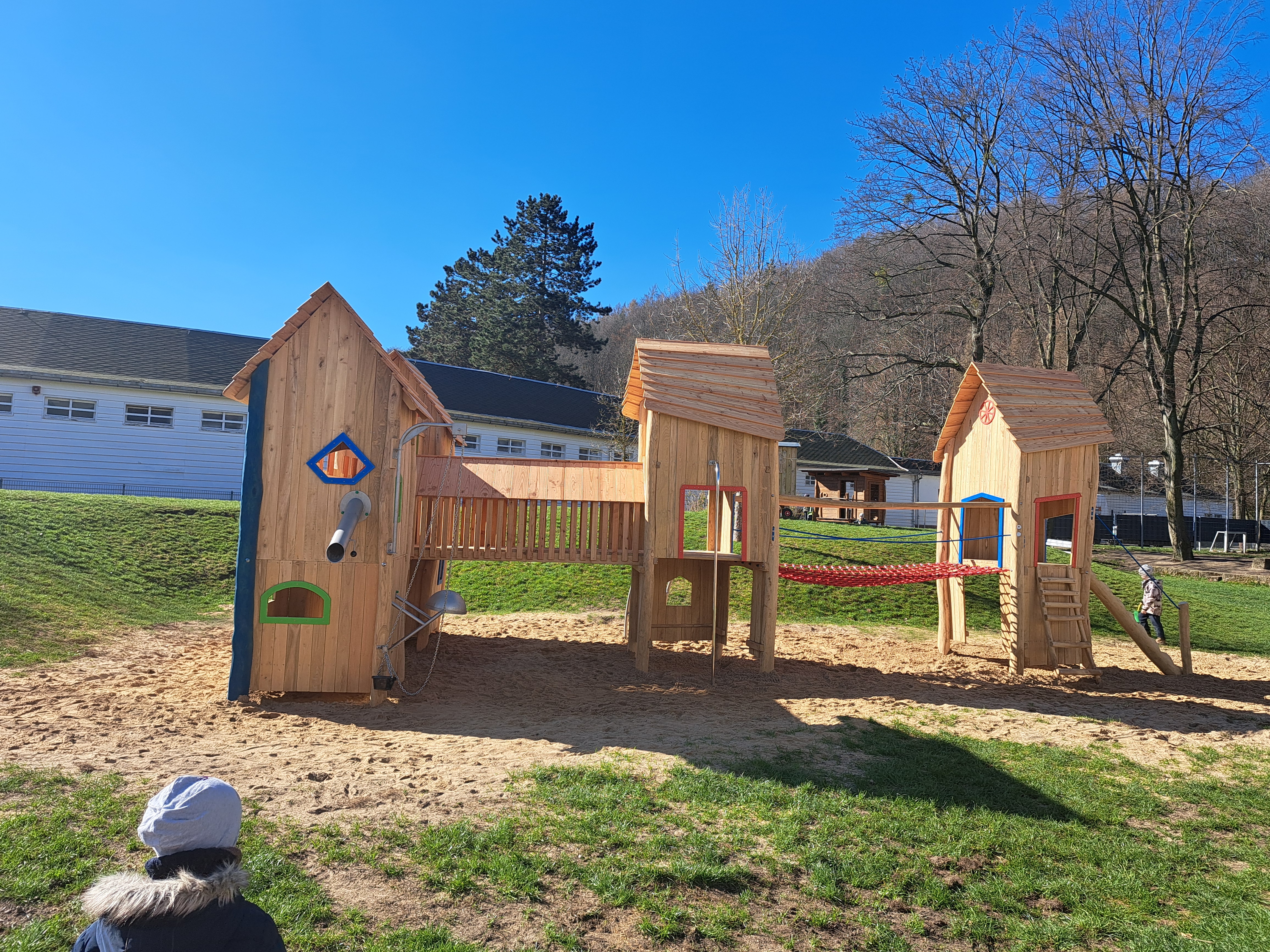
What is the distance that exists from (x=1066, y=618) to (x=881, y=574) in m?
2.90

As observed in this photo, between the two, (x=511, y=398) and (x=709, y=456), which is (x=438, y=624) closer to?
(x=709, y=456)

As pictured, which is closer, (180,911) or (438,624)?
(180,911)

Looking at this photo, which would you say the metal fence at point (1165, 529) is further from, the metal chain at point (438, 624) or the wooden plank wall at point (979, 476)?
the metal chain at point (438, 624)

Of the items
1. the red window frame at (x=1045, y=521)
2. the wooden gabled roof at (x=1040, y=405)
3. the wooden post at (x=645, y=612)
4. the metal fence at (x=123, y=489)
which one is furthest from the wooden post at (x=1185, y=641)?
the metal fence at (x=123, y=489)

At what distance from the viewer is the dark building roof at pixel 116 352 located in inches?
1022

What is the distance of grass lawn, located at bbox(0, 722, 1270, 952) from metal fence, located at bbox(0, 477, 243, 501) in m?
21.4

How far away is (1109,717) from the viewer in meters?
9.88

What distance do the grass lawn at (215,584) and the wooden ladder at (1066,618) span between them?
3.78 meters

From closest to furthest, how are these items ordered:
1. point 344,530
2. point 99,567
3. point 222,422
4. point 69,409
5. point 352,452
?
point 344,530, point 352,452, point 99,567, point 69,409, point 222,422

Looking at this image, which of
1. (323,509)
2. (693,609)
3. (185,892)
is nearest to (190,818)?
(185,892)

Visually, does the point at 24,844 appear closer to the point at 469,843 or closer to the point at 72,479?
the point at 469,843

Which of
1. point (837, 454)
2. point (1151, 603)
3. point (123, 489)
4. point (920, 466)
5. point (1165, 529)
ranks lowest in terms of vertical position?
point (1151, 603)

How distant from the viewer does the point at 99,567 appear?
15320mm

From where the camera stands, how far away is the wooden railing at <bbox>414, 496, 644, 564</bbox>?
37.8 ft
